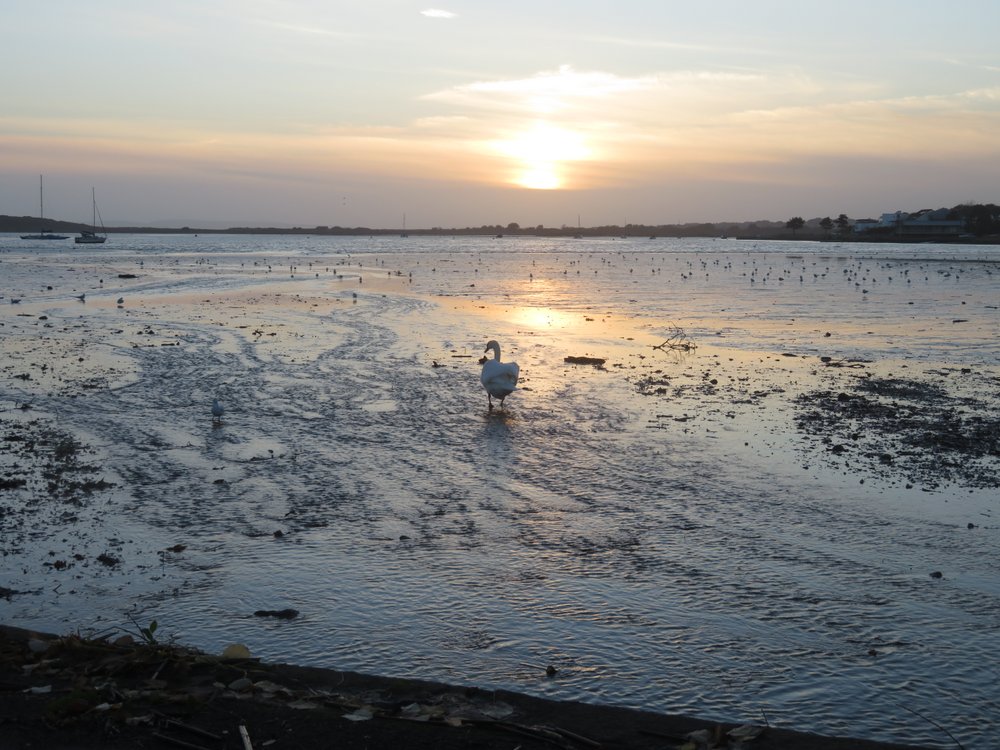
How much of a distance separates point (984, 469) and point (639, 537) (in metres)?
5.46

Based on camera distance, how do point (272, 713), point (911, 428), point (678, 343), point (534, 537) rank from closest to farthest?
point (272, 713), point (534, 537), point (911, 428), point (678, 343)

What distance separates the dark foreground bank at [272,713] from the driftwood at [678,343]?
18.0m

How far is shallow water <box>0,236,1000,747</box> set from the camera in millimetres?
6750

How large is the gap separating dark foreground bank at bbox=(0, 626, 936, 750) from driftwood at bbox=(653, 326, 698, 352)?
1804 cm

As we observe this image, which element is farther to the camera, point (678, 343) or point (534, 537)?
point (678, 343)

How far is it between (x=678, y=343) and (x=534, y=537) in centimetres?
1567

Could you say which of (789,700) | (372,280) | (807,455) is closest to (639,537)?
(789,700)

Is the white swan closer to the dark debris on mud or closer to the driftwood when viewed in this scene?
the dark debris on mud

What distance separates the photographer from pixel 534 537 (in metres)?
→ 9.49

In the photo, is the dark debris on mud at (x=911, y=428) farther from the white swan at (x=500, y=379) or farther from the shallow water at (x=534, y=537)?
the white swan at (x=500, y=379)

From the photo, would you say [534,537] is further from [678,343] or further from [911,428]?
[678,343]

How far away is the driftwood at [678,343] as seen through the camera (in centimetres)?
2344

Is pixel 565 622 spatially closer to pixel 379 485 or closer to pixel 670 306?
pixel 379 485

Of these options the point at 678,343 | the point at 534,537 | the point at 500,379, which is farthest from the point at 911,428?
the point at 678,343
